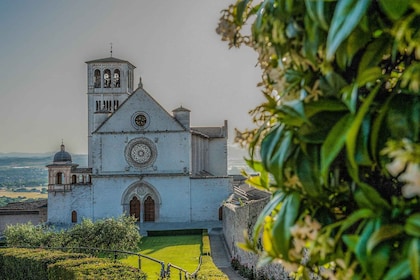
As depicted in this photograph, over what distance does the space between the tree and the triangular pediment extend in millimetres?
38688

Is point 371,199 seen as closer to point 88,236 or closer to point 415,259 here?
point 415,259

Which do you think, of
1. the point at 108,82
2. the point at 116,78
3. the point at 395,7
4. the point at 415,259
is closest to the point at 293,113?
the point at 395,7

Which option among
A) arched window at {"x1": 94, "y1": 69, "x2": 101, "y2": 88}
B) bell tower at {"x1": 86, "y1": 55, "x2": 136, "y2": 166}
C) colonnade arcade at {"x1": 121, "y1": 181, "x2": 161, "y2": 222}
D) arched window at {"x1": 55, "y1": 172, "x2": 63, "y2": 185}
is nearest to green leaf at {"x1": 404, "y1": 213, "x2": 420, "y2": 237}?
colonnade arcade at {"x1": 121, "y1": 181, "x2": 161, "y2": 222}

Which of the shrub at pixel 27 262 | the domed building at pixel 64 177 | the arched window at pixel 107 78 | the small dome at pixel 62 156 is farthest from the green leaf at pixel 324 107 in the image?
the arched window at pixel 107 78

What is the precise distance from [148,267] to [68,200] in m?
20.1

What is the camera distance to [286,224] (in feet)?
4.85

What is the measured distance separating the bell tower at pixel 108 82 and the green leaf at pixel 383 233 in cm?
4846

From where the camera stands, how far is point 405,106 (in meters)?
1.38

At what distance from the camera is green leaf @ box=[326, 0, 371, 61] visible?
1.26 m

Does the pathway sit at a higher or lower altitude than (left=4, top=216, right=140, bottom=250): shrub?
lower

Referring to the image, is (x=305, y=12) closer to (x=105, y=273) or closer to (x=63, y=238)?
(x=105, y=273)

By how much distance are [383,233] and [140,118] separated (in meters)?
39.5

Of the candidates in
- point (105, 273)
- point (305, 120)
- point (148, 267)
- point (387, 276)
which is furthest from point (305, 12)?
point (148, 267)

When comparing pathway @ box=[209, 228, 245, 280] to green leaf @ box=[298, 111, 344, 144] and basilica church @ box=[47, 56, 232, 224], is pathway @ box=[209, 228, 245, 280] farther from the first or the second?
green leaf @ box=[298, 111, 344, 144]
